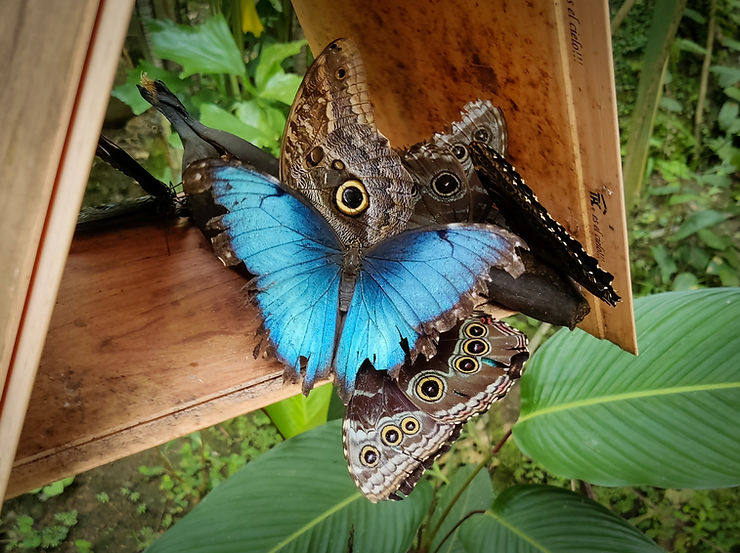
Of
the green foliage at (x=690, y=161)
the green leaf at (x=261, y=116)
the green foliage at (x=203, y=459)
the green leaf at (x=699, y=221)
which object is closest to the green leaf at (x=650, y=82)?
the green foliage at (x=690, y=161)

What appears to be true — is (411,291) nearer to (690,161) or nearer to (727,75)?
(690,161)

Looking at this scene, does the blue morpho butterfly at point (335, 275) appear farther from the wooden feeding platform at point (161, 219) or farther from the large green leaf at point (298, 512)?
the large green leaf at point (298, 512)

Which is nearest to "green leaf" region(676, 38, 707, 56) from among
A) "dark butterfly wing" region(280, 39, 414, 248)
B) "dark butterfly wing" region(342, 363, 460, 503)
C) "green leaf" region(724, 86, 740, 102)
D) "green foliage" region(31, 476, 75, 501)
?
"green leaf" region(724, 86, 740, 102)

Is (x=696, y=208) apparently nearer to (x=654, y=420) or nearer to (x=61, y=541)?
(x=654, y=420)

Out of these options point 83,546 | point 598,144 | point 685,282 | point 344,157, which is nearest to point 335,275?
point 344,157

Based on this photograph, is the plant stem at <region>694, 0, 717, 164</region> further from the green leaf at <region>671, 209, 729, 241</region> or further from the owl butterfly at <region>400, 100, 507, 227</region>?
the owl butterfly at <region>400, 100, 507, 227</region>

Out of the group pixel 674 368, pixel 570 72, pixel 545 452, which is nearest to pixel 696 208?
pixel 674 368
